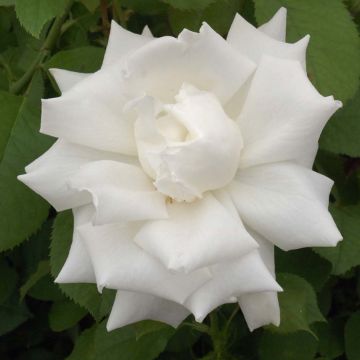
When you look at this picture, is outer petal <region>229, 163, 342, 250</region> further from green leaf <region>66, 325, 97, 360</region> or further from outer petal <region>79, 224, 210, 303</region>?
green leaf <region>66, 325, 97, 360</region>

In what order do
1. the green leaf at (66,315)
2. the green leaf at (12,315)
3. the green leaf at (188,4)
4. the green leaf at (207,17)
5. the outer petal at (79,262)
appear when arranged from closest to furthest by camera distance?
the outer petal at (79,262) → the green leaf at (188,4) → the green leaf at (207,17) → the green leaf at (66,315) → the green leaf at (12,315)

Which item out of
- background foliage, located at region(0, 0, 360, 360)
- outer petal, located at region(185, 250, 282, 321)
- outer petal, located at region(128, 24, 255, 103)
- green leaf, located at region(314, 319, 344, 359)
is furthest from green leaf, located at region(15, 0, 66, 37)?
green leaf, located at region(314, 319, 344, 359)

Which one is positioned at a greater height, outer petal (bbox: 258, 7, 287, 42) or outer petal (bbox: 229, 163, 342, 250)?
outer petal (bbox: 258, 7, 287, 42)

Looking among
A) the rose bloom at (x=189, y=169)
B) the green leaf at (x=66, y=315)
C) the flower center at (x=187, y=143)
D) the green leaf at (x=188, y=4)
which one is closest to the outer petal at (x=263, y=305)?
the rose bloom at (x=189, y=169)

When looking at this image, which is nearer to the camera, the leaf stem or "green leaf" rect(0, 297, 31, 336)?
the leaf stem

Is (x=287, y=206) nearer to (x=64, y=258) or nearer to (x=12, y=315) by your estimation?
(x=64, y=258)

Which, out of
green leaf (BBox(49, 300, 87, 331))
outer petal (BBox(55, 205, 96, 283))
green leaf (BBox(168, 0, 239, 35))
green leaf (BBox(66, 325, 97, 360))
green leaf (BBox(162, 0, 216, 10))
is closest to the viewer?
outer petal (BBox(55, 205, 96, 283))

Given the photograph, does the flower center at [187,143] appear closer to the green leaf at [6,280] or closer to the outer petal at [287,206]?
the outer petal at [287,206]
